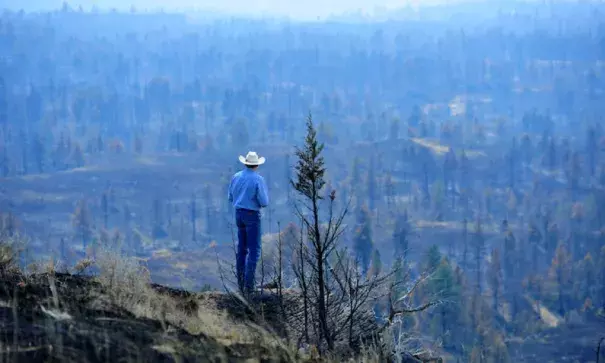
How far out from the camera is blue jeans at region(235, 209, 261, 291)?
25.8 feet

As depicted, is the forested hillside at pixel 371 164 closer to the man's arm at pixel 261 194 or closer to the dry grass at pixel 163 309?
the dry grass at pixel 163 309

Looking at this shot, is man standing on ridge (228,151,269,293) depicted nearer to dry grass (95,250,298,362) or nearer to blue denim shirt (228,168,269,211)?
blue denim shirt (228,168,269,211)

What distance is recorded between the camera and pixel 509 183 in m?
112

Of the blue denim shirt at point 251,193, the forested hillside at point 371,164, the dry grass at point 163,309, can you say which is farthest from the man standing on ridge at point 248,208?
the forested hillside at point 371,164

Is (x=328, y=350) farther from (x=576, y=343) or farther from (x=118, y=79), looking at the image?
(x=118, y=79)

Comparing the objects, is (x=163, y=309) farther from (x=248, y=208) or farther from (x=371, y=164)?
(x=371, y=164)

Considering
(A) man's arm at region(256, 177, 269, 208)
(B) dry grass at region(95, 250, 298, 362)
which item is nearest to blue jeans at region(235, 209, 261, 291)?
(A) man's arm at region(256, 177, 269, 208)

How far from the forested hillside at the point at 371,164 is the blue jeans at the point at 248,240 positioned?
5.05 feet

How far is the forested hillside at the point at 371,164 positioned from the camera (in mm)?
68562

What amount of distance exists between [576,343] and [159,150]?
81689mm

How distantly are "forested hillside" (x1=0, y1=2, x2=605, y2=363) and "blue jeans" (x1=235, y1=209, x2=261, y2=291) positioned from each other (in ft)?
5.05

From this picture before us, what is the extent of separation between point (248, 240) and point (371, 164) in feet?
334

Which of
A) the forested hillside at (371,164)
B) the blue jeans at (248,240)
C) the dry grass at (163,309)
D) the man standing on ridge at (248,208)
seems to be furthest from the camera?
the forested hillside at (371,164)

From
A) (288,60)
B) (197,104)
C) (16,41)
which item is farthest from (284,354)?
(16,41)
